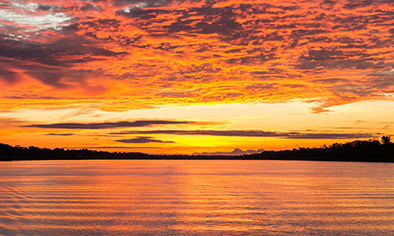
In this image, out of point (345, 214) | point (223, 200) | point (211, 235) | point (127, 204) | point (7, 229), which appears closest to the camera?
point (211, 235)

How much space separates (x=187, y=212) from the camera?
116ft

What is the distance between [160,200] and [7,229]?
1870 centimetres

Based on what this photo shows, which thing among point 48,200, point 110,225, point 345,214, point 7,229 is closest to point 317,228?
point 345,214

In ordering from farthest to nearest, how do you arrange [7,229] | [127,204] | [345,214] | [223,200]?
[223,200] < [127,204] < [345,214] < [7,229]

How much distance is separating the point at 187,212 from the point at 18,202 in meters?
19.2

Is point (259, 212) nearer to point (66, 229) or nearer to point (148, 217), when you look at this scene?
point (148, 217)

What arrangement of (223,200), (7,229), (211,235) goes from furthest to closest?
(223,200) → (7,229) → (211,235)

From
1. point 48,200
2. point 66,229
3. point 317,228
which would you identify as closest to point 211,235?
point 317,228

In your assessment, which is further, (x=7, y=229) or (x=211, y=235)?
(x=7, y=229)

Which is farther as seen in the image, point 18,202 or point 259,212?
point 18,202

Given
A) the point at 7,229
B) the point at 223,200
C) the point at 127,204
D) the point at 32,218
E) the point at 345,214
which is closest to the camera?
the point at 7,229

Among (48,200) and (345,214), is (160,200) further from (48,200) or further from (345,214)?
(345,214)

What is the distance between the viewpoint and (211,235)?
26109 mm

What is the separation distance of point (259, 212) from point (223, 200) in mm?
8642
